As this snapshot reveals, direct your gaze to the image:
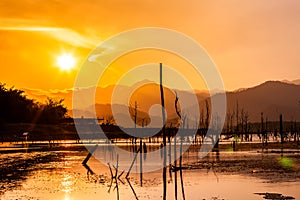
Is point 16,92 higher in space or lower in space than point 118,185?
higher

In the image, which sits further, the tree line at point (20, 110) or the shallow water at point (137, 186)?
the tree line at point (20, 110)

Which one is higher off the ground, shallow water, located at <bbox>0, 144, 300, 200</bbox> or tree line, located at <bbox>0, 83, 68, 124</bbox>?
tree line, located at <bbox>0, 83, 68, 124</bbox>

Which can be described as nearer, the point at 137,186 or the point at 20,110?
the point at 137,186

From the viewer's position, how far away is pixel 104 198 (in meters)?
32.0

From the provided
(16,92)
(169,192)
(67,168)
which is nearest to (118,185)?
(169,192)

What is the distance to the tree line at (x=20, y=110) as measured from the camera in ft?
447

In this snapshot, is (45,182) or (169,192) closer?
(169,192)

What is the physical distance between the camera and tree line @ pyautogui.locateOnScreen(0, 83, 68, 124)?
136375mm

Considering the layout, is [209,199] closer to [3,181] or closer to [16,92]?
[3,181]

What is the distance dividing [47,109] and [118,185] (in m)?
126

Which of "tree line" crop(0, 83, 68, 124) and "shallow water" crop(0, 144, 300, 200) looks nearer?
"shallow water" crop(0, 144, 300, 200)

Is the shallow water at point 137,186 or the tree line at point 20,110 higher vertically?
the tree line at point 20,110

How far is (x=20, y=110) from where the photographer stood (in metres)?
143

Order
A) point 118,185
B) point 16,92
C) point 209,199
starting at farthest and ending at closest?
1. point 16,92
2. point 118,185
3. point 209,199
